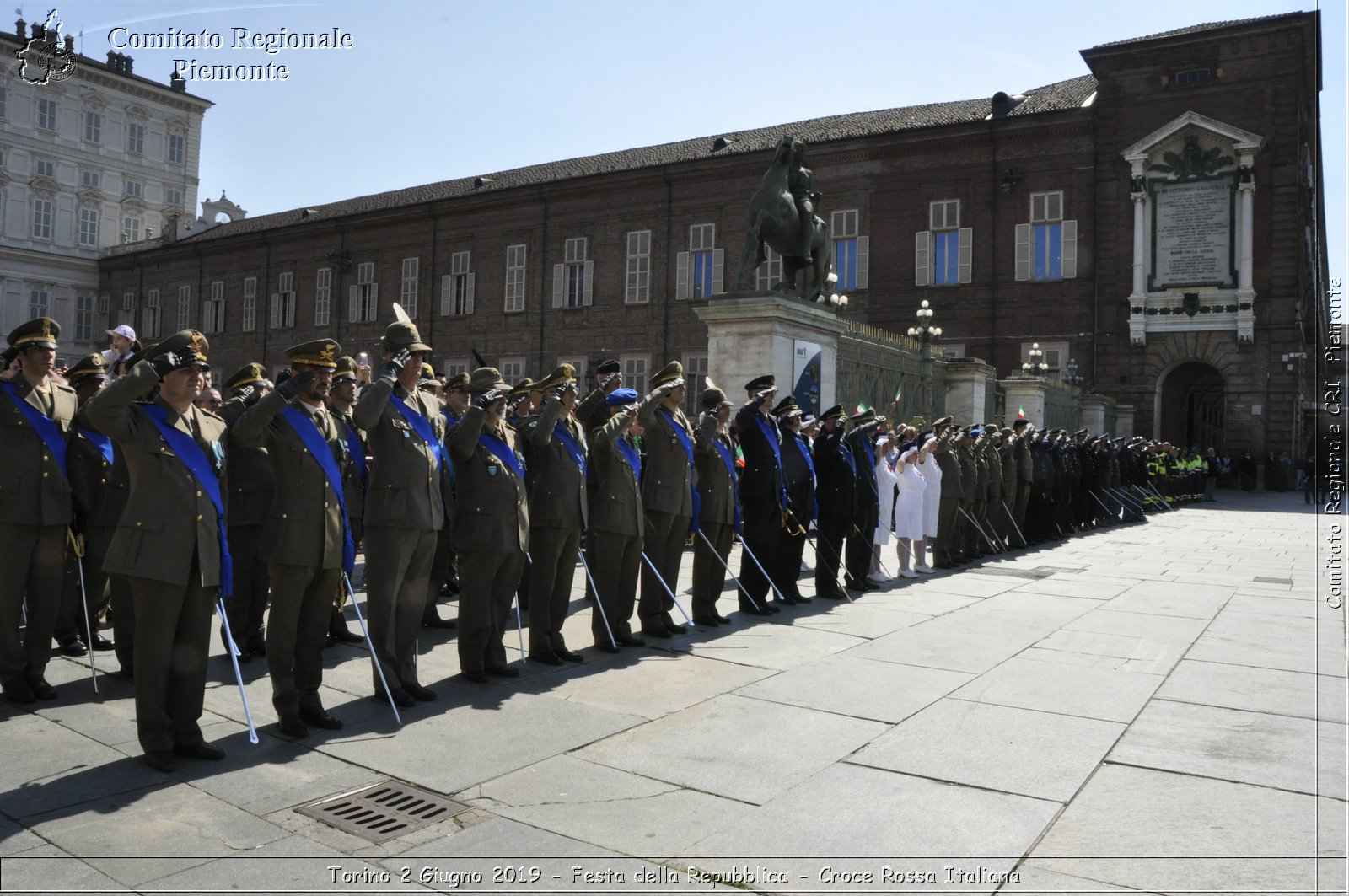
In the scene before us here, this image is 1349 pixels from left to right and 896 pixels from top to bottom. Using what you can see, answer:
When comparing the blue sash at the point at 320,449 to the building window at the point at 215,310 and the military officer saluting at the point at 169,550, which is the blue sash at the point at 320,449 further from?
the building window at the point at 215,310

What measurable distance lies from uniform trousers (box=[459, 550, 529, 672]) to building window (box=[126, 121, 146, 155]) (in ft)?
178

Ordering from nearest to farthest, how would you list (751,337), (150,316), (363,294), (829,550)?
1. (829,550)
2. (751,337)
3. (363,294)
4. (150,316)

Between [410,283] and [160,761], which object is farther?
[410,283]

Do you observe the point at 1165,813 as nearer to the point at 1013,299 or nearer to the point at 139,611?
the point at 139,611

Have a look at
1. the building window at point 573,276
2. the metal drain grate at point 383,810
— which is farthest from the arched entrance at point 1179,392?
the metal drain grate at point 383,810

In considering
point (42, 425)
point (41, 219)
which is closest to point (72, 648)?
point (42, 425)

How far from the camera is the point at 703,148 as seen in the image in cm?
3619

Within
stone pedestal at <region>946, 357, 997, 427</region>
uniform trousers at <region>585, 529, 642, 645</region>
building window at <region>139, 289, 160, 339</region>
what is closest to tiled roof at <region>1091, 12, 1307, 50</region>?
stone pedestal at <region>946, 357, 997, 427</region>

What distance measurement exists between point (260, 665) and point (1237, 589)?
9037mm

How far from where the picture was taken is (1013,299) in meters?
29.3

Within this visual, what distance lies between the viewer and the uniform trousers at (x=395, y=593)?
17.5ft

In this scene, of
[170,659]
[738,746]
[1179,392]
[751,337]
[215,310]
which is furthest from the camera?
[215,310]

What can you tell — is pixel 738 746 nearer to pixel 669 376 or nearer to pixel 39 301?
pixel 669 376

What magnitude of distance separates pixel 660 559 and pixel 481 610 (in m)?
1.85
